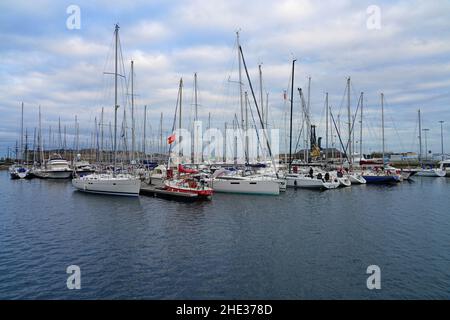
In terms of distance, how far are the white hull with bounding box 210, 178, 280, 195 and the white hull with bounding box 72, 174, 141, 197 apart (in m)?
11.2

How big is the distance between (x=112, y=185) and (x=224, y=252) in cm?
2772

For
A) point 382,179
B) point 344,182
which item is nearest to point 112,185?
point 344,182

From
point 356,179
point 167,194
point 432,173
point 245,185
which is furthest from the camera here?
point 432,173

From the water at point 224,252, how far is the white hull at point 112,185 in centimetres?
789

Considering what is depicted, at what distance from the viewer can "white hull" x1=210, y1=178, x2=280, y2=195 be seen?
41.6 meters

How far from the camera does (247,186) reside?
4269cm

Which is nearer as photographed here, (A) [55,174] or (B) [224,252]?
(B) [224,252]

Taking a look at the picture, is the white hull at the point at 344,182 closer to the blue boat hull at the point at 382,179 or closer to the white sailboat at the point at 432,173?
the blue boat hull at the point at 382,179

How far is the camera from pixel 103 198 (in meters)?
39.9

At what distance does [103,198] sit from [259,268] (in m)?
29.8

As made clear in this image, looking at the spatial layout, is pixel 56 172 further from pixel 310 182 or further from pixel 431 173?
pixel 431 173

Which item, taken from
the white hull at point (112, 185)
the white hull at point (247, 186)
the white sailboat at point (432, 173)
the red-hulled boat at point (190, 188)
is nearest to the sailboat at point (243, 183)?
the white hull at point (247, 186)
